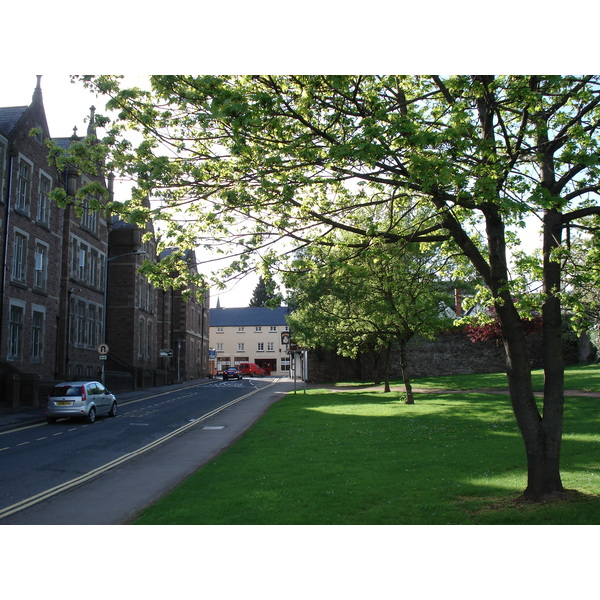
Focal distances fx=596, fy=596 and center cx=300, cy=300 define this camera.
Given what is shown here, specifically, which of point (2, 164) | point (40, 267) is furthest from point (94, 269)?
point (2, 164)

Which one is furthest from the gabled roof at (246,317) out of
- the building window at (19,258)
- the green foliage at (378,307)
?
the building window at (19,258)

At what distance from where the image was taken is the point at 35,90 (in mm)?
33438

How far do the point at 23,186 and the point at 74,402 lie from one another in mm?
14478

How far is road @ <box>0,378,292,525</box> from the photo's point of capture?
9320 millimetres

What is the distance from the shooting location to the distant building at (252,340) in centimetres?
9950

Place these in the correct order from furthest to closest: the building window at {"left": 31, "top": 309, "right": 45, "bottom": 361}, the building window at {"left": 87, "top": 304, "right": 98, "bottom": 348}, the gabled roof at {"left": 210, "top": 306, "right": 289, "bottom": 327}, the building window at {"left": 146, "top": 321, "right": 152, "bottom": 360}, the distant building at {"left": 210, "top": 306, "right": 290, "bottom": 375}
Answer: the gabled roof at {"left": 210, "top": 306, "right": 289, "bottom": 327} → the distant building at {"left": 210, "top": 306, "right": 290, "bottom": 375} → the building window at {"left": 146, "top": 321, "right": 152, "bottom": 360} → the building window at {"left": 87, "top": 304, "right": 98, "bottom": 348} → the building window at {"left": 31, "top": 309, "right": 45, "bottom": 361}

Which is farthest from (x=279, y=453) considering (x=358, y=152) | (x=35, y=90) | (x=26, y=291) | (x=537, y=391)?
(x=35, y=90)

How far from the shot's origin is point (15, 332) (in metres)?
31.1

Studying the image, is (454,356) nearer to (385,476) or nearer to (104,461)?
(104,461)

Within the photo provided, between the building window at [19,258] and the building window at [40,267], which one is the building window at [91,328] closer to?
the building window at [40,267]

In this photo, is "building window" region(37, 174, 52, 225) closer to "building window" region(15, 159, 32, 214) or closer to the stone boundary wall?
"building window" region(15, 159, 32, 214)

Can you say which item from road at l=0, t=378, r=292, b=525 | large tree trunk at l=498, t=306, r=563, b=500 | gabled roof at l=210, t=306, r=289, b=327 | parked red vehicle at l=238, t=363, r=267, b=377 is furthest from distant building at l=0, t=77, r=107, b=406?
gabled roof at l=210, t=306, r=289, b=327

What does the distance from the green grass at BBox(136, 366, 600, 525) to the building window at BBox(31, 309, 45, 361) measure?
19254mm

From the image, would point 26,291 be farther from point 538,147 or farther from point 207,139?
point 538,147
